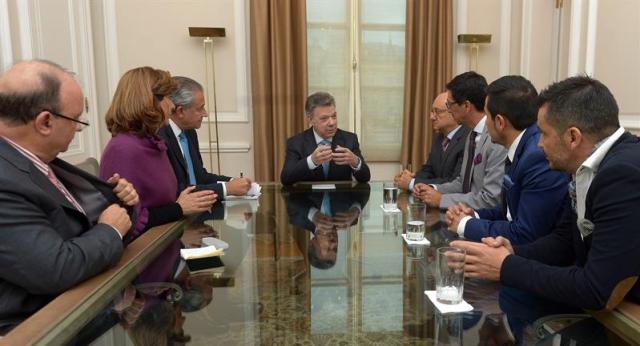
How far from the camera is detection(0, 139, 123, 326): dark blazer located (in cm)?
113

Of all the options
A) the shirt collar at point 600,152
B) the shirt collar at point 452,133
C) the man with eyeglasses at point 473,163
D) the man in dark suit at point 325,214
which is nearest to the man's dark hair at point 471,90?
the man with eyeglasses at point 473,163

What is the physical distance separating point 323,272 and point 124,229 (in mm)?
641

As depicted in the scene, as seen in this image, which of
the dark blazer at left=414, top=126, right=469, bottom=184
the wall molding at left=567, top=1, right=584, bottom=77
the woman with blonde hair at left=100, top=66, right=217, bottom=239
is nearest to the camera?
the woman with blonde hair at left=100, top=66, right=217, bottom=239

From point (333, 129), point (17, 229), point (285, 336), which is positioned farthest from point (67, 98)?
point (333, 129)

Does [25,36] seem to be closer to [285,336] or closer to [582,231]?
[285,336]

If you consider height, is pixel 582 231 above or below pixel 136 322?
above

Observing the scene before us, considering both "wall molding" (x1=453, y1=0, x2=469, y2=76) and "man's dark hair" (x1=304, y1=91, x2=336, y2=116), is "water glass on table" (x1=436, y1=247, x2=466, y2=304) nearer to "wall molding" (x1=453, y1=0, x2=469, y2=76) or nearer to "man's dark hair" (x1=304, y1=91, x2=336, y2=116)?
"man's dark hair" (x1=304, y1=91, x2=336, y2=116)

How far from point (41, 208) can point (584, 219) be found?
1.42m

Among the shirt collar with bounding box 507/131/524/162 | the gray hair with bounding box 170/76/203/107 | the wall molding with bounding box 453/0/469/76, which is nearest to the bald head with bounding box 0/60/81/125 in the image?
the gray hair with bounding box 170/76/203/107

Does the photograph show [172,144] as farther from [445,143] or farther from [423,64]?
[423,64]

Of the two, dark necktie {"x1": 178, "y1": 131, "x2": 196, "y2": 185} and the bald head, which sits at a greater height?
the bald head

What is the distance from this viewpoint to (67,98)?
1.36 metres

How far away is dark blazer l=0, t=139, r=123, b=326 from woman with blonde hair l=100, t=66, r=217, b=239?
1.82 ft

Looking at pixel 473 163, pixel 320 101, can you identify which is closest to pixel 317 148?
pixel 320 101
